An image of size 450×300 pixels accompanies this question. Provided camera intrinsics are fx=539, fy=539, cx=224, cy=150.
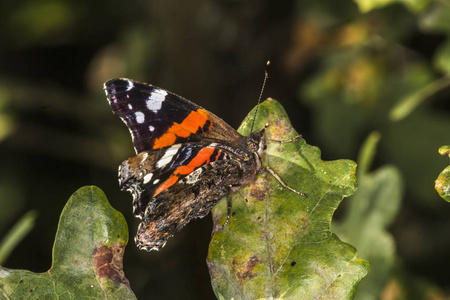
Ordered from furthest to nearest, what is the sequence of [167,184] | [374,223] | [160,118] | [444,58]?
[444,58] → [374,223] → [160,118] → [167,184]

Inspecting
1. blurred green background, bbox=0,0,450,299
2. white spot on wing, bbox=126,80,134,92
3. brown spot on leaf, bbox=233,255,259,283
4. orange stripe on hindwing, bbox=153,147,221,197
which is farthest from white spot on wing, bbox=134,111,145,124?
blurred green background, bbox=0,0,450,299

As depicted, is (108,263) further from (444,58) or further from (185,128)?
(444,58)

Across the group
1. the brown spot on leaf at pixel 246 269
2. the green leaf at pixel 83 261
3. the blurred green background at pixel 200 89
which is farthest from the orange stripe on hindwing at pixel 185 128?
the blurred green background at pixel 200 89

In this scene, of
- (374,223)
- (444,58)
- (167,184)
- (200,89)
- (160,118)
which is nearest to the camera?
(167,184)

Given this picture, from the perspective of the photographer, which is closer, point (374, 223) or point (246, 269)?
point (246, 269)

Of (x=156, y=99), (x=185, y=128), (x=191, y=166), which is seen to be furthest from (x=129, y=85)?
(x=191, y=166)

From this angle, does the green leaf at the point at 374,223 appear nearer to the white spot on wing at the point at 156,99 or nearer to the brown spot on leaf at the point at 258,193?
the brown spot on leaf at the point at 258,193

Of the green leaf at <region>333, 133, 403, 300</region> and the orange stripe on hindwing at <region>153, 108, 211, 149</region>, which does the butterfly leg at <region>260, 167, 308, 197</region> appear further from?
the green leaf at <region>333, 133, 403, 300</region>
